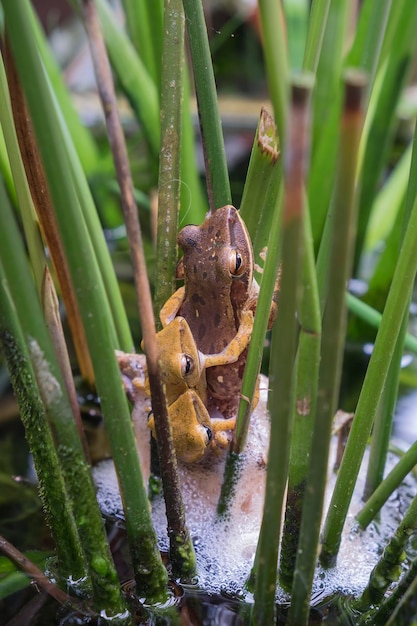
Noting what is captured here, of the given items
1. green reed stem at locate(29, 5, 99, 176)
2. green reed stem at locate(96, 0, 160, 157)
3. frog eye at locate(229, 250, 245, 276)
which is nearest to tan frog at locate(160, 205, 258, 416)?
frog eye at locate(229, 250, 245, 276)

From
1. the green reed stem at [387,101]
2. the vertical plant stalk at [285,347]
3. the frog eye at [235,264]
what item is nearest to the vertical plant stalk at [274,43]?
the vertical plant stalk at [285,347]

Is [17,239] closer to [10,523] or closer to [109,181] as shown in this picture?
[10,523]

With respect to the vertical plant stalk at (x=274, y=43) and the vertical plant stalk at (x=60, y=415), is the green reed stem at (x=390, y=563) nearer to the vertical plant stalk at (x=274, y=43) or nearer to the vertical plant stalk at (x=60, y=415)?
the vertical plant stalk at (x=60, y=415)

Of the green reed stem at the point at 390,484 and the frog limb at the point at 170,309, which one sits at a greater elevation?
the frog limb at the point at 170,309

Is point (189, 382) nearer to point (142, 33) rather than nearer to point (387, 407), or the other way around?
point (387, 407)

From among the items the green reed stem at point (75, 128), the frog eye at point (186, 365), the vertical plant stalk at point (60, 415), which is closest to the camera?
the vertical plant stalk at point (60, 415)

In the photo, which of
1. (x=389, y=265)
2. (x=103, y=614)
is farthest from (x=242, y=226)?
(x=389, y=265)
